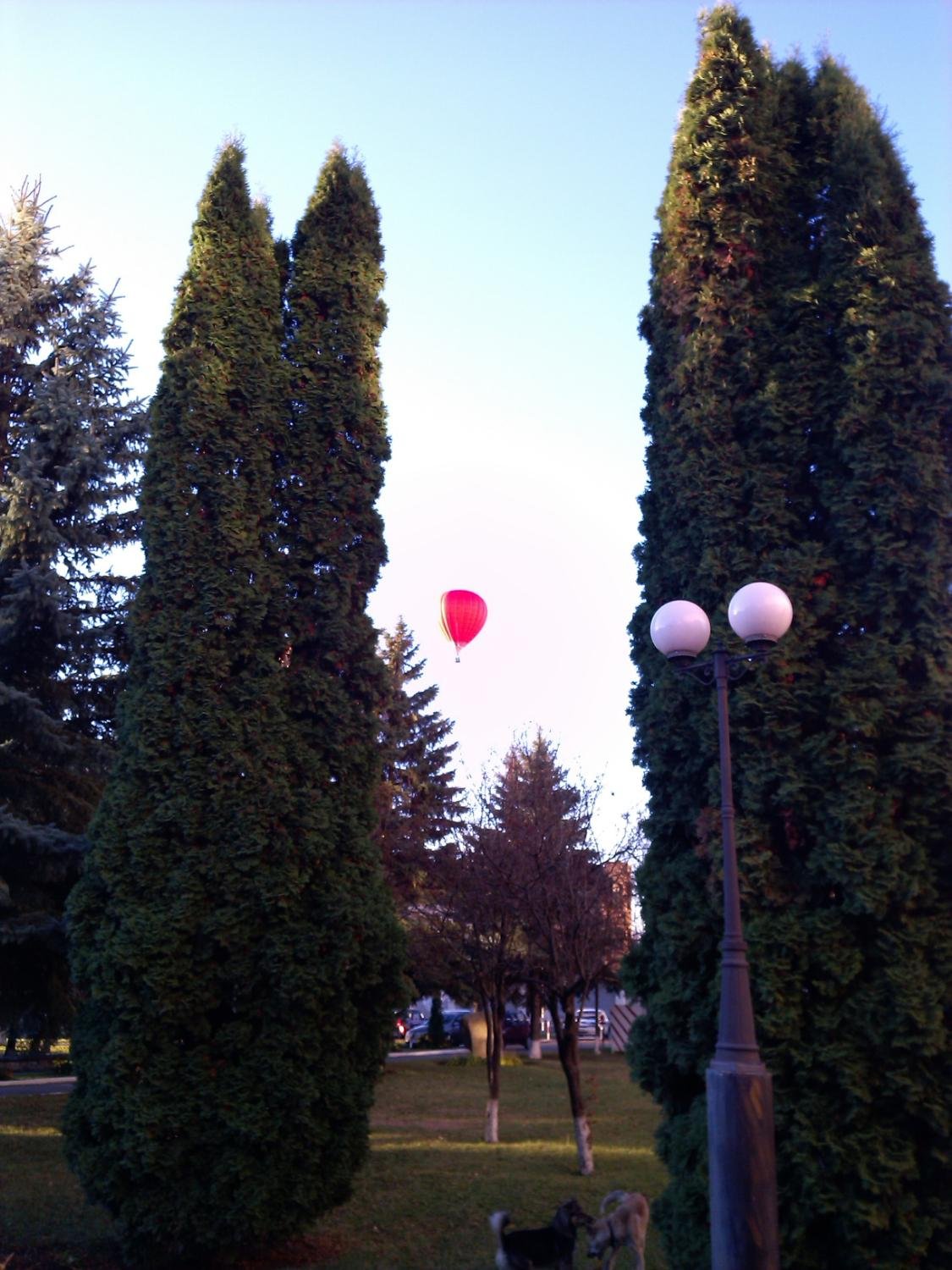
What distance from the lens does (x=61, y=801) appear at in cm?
1252

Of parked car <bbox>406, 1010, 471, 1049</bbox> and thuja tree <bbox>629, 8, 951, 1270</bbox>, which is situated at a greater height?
thuja tree <bbox>629, 8, 951, 1270</bbox>

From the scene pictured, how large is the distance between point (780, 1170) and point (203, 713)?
5.53 meters

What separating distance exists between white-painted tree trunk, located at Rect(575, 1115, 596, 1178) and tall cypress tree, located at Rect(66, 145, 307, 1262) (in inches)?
199

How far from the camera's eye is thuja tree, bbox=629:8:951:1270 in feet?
20.0

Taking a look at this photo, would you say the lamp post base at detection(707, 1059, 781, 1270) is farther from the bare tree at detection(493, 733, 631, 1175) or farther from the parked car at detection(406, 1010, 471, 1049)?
the parked car at detection(406, 1010, 471, 1049)

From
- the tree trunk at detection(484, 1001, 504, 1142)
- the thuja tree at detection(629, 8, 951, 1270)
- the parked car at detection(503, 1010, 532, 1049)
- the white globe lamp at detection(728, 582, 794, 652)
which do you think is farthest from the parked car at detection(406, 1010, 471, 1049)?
the white globe lamp at detection(728, 582, 794, 652)

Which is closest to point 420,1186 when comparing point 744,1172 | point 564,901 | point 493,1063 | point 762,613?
point 564,901

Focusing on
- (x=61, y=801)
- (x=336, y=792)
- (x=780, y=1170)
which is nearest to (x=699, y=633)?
(x=780, y=1170)

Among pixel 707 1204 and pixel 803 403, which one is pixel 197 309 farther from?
pixel 707 1204

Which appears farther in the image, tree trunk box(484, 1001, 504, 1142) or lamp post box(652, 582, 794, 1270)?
tree trunk box(484, 1001, 504, 1142)

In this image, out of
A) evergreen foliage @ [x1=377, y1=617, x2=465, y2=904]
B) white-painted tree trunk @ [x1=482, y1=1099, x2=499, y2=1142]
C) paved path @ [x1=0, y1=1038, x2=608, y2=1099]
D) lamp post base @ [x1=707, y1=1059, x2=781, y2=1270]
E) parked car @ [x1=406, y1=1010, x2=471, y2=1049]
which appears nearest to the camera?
lamp post base @ [x1=707, y1=1059, x2=781, y2=1270]

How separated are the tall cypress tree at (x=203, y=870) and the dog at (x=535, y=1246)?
64.1 inches

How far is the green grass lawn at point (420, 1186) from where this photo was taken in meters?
8.75

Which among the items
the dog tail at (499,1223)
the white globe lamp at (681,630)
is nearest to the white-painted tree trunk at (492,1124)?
the dog tail at (499,1223)
